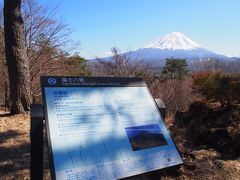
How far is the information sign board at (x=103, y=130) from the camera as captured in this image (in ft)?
9.63

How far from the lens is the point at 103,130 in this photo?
3227 millimetres

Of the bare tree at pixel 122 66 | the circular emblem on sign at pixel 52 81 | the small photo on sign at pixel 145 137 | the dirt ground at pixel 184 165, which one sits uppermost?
the circular emblem on sign at pixel 52 81

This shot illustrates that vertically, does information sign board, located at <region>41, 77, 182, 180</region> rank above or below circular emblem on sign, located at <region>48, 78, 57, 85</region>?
below

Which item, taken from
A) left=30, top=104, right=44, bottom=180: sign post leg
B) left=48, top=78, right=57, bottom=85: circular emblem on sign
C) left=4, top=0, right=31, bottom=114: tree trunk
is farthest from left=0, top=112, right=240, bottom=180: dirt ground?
left=4, top=0, right=31, bottom=114: tree trunk

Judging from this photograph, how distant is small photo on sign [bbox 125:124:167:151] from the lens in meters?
3.35

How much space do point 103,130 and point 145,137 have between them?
43cm

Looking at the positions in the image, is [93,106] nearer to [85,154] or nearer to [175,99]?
[85,154]

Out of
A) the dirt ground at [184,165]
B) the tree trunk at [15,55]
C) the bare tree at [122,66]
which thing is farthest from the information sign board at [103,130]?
the bare tree at [122,66]

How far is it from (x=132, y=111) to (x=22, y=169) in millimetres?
2059

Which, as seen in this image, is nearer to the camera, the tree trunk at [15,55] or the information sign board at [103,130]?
the information sign board at [103,130]

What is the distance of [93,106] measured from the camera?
10.9 feet

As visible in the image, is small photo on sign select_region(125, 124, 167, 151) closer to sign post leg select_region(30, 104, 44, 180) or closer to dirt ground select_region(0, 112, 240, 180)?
dirt ground select_region(0, 112, 240, 180)

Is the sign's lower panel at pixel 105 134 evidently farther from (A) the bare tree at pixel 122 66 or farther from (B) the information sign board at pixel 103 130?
(A) the bare tree at pixel 122 66

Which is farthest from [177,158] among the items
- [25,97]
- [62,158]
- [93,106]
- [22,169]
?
[25,97]
